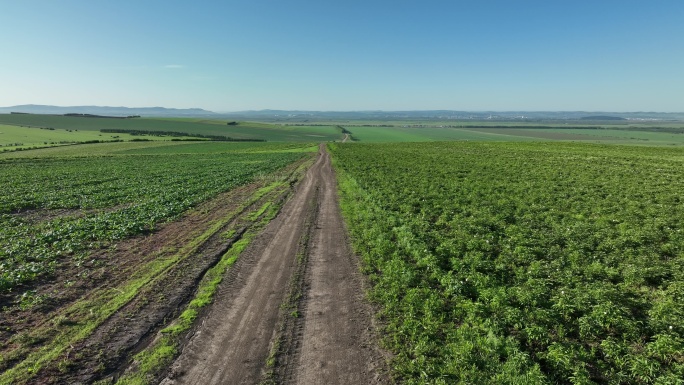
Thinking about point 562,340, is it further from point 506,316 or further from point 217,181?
point 217,181

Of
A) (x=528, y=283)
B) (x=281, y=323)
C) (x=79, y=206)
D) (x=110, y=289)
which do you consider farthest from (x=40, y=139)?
(x=528, y=283)

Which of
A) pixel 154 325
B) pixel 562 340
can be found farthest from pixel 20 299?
pixel 562 340

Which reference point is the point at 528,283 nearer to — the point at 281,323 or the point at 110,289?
the point at 281,323

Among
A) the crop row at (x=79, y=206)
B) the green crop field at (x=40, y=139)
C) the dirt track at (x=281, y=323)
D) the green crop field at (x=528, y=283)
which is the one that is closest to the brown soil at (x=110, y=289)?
the crop row at (x=79, y=206)

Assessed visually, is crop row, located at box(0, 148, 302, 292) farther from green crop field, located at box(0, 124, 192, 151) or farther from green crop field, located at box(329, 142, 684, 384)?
green crop field, located at box(0, 124, 192, 151)

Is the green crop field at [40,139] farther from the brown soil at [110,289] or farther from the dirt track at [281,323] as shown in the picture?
the dirt track at [281,323]

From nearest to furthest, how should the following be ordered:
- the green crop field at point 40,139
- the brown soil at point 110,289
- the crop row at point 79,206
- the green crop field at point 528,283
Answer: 1. the green crop field at point 528,283
2. the brown soil at point 110,289
3. the crop row at point 79,206
4. the green crop field at point 40,139
